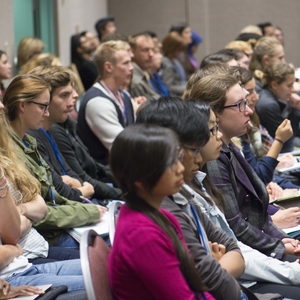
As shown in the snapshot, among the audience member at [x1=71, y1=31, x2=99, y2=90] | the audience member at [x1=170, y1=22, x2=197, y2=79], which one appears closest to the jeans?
the audience member at [x1=71, y1=31, x2=99, y2=90]

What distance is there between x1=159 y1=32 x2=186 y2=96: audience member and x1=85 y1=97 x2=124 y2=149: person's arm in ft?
9.53

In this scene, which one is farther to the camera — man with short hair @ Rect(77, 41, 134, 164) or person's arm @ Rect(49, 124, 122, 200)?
man with short hair @ Rect(77, 41, 134, 164)

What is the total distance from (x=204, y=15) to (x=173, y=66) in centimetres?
355

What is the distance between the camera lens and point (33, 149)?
10.7ft

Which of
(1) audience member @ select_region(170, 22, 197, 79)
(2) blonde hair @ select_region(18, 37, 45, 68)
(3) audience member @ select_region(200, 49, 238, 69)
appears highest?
(3) audience member @ select_region(200, 49, 238, 69)

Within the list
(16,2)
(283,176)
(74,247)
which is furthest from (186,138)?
(16,2)

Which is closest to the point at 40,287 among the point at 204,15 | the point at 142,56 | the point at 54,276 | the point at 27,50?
the point at 54,276

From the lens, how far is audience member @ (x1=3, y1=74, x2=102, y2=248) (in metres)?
3.17

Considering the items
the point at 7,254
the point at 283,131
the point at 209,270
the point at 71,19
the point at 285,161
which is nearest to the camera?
the point at 209,270

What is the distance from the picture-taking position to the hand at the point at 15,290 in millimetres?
2189

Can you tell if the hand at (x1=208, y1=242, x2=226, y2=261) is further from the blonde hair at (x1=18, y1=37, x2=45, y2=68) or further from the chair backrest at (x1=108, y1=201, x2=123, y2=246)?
the blonde hair at (x1=18, y1=37, x2=45, y2=68)

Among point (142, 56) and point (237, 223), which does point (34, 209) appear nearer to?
point (237, 223)

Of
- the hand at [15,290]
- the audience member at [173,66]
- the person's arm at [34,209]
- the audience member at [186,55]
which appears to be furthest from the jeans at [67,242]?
the audience member at [186,55]

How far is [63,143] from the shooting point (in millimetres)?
4047
